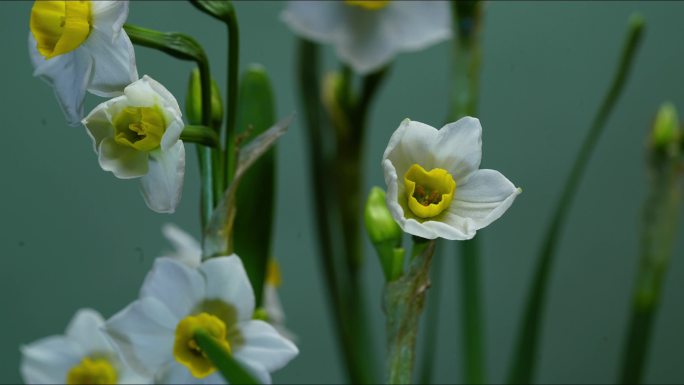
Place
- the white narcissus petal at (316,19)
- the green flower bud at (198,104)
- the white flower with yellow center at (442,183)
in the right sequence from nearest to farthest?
the white flower with yellow center at (442,183) < the green flower bud at (198,104) < the white narcissus petal at (316,19)

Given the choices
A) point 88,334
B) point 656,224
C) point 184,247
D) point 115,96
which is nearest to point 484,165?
point 656,224

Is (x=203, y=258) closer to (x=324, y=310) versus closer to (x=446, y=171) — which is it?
(x=446, y=171)

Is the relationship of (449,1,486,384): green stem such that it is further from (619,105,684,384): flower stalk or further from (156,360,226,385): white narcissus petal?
(156,360,226,385): white narcissus petal

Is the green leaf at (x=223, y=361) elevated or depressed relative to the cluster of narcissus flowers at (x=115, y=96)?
depressed

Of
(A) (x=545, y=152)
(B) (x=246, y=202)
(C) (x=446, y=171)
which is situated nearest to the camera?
(C) (x=446, y=171)

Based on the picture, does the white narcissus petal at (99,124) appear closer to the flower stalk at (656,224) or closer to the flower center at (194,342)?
the flower center at (194,342)

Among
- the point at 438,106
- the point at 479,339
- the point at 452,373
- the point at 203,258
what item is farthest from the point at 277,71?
the point at 203,258

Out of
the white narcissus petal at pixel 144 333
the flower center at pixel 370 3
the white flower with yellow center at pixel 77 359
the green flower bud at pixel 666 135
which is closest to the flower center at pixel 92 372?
the white flower with yellow center at pixel 77 359
